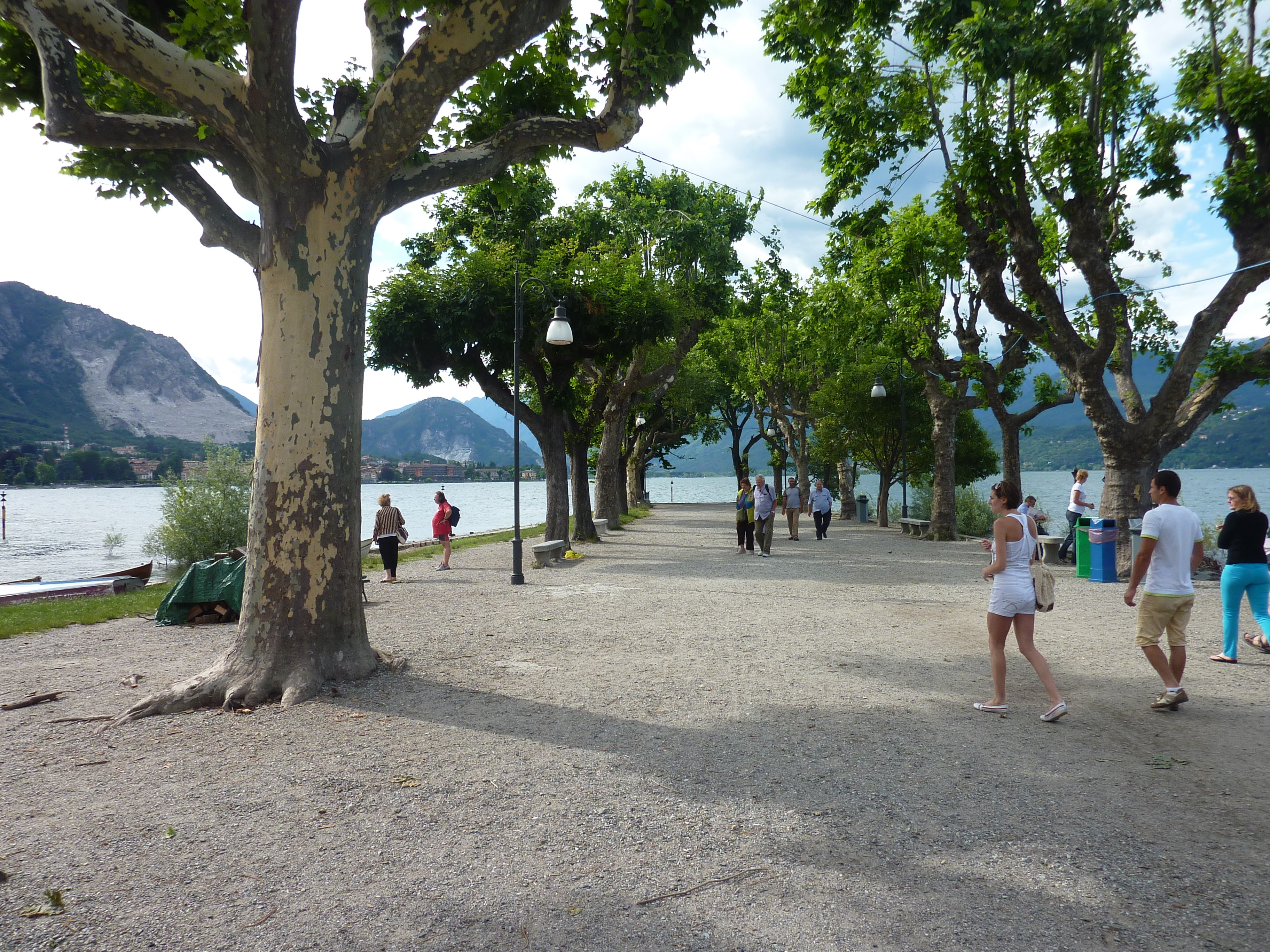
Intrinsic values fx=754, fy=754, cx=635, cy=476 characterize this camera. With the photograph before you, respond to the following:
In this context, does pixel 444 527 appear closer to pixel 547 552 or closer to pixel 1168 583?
pixel 547 552

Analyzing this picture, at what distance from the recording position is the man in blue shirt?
79.8 feet

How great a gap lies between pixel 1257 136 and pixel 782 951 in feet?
50.4

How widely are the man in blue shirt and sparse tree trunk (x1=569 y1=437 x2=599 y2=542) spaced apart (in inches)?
282

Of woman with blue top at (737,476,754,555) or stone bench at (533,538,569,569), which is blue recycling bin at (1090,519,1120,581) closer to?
woman with blue top at (737,476,754,555)

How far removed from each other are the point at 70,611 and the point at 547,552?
9003 millimetres

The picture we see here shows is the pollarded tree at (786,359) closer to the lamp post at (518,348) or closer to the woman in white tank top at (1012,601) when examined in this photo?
the lamp post at (518,348)

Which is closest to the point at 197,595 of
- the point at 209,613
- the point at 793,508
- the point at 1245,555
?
the point at 209,613

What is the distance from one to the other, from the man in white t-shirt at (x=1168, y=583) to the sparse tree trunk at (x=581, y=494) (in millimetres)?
17872

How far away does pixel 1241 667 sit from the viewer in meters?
7.40

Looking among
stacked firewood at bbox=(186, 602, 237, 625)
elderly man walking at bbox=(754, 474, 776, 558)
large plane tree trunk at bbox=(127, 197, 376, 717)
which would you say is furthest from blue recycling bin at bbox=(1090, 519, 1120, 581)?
stacked firewood at bbox=(186, 602, 237, 625)

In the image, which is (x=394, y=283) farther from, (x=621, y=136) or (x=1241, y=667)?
(x=1241, y=667)

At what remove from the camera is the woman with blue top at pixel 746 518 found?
19812 mm

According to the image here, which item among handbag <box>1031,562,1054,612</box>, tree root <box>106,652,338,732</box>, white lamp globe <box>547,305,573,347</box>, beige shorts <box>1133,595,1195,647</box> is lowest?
tree root <box>106,652,338,732</box>

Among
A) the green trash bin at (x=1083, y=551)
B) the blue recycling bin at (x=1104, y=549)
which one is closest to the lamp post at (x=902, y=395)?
the green trash bin at (x=1083, y=551)
